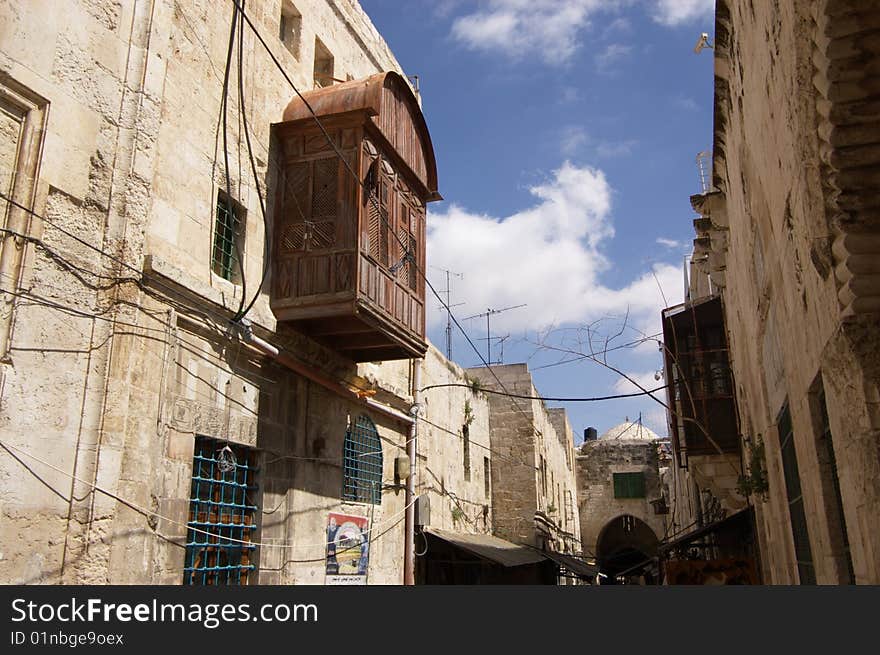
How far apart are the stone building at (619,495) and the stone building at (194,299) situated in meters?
22.0

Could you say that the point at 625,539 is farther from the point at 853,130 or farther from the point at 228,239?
the point at 853,130

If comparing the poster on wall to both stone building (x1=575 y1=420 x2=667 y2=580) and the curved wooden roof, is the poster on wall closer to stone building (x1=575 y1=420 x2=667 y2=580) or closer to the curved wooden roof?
the curved wooden roof

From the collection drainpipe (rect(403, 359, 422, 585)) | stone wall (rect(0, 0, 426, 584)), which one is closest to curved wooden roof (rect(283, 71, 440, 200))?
stone wall (rect(0, 0, 426, 584))

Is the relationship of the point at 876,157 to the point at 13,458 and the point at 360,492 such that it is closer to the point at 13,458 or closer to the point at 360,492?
the point at 13,458

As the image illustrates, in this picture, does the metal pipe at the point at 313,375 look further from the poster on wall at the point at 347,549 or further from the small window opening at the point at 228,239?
the poster on wall at the point at 347,549

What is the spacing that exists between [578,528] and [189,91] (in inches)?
1052

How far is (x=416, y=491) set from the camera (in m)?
12.4

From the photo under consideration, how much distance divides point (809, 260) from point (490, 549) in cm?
1082

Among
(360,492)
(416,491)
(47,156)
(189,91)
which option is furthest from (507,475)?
(47,156)

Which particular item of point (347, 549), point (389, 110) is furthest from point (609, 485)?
point (389, 110)

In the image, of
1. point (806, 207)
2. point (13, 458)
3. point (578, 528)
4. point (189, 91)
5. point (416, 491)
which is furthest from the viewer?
point (578, 528)

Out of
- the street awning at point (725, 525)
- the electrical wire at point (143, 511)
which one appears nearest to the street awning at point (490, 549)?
the street awning at point (725, 525)

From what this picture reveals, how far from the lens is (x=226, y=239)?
7.90 metres

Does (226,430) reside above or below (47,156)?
below
